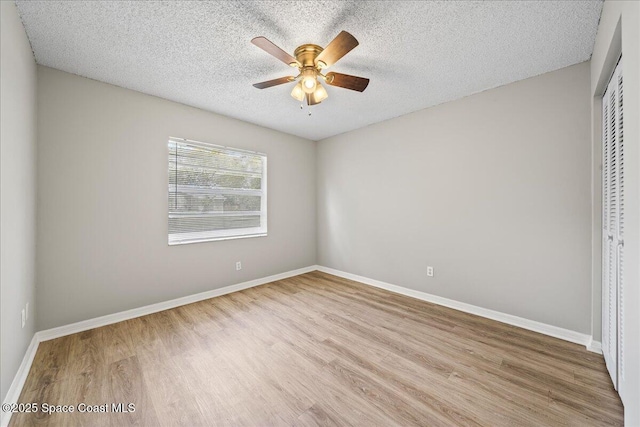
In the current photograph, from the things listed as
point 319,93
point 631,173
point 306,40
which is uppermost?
point 306,40

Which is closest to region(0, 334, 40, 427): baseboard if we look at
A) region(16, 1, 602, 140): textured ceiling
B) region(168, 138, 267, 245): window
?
region(168, 138, 267, 245): window

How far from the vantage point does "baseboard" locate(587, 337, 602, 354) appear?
6.61 ft

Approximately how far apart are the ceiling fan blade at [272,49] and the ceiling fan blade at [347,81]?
297 mm

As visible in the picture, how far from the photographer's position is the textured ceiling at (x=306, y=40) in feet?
5.30

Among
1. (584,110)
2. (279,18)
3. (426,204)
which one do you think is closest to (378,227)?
(426,204)

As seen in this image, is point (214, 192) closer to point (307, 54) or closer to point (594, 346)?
point (307, 54)

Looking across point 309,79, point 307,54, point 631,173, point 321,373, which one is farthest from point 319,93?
point 321,373

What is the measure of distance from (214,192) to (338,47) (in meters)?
2.49

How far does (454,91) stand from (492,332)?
8.23 ft

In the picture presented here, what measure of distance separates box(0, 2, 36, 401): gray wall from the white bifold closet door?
3.61 m

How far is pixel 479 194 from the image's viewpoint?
2729 mm

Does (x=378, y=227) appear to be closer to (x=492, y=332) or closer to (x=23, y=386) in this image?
(x=492, y=332)

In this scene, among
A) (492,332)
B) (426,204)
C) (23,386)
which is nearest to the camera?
(23,386)

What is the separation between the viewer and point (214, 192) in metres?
3.39
